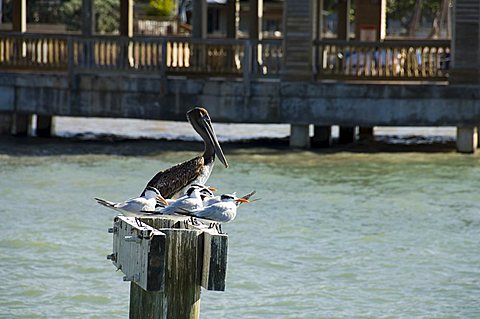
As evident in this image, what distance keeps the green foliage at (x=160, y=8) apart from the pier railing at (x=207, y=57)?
4007 centimetres

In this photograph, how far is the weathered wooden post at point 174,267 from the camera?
741cm

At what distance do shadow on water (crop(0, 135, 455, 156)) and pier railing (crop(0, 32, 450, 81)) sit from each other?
151 cm

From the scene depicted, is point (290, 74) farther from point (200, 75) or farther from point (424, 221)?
point (424, 221)

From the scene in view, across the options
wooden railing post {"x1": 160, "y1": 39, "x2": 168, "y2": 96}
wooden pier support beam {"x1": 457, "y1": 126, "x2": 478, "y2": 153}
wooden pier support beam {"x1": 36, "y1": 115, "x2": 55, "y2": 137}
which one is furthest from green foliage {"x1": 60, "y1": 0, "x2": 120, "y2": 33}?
wooden pier support beam {"x1": 457, "y1": 126, "x2": 478, "y2": 153}

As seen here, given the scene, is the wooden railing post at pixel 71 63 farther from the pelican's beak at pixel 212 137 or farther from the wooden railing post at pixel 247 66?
the pelican's beak at pixel 212 137

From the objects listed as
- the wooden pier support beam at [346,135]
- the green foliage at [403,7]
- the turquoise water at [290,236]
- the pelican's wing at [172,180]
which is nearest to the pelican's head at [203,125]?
the turquoise water at [290,236]

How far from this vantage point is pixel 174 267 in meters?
7.53

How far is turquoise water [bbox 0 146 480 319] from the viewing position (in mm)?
11859

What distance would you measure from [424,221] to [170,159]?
719 cm

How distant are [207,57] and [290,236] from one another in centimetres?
1048

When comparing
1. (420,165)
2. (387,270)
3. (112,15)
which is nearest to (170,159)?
(420,165)

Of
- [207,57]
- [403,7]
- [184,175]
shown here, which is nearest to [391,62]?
[207,57]

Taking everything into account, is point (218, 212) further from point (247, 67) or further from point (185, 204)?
point (247, 67)

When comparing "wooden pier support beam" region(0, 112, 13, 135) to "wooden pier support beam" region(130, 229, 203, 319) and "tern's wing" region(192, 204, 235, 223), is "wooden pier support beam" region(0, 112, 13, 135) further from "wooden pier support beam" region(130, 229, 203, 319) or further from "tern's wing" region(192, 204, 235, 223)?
"wooden pier support beam" region(130, 229, 203, 319)
